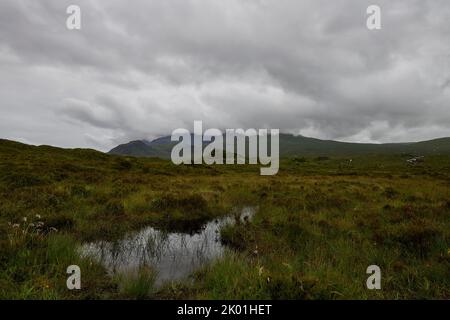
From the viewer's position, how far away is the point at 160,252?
22.8ft

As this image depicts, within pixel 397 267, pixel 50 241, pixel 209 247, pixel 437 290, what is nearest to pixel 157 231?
pixel 209 247

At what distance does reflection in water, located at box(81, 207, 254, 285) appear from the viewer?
5898mm

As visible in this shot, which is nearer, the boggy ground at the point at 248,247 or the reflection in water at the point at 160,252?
the boggy ground at the point at 248,247

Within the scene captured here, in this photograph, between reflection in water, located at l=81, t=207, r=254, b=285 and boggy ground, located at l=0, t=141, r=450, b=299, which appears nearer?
boggy ground, located at l=0, t=141, r=450, b=299

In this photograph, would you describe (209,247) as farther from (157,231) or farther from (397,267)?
(397,267)

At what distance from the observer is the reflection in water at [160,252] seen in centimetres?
590

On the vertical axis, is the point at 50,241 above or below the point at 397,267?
above

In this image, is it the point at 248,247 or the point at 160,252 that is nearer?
the point at 160,252

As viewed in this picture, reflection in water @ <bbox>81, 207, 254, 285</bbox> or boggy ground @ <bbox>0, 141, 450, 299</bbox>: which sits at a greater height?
boggy ground @ <bbox>0, 141, 450, 299</bbox>

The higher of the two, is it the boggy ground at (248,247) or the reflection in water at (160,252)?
the boggy ground at (248,247)

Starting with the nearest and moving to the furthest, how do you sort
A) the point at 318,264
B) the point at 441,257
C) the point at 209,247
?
the point at 318,264, the point at 441,257, the point at 209,247
